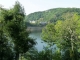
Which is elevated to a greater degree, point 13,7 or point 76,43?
point 13,7

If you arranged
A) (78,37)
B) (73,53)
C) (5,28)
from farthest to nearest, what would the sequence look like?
1. (78,37)
2. (73,53)
3. (5,28)

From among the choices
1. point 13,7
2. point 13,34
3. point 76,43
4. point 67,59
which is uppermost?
point 13,7

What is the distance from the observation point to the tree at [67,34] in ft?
110

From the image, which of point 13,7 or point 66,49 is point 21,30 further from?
point 66,49

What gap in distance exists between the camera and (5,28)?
20.3 metres

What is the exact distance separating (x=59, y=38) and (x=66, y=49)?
2.50m

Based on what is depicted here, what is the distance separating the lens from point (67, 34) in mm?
34688

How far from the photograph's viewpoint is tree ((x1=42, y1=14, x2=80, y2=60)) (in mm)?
33406

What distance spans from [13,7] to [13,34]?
2.87 m

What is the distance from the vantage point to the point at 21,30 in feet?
68.5

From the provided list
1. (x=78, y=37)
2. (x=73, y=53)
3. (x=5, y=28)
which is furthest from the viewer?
(x=78, y=37)

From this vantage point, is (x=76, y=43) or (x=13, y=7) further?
(x=76, y=43)

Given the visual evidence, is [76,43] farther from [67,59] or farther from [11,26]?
[11,26]

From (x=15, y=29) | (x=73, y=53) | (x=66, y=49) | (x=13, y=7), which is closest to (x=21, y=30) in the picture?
(x=15, y=29)
